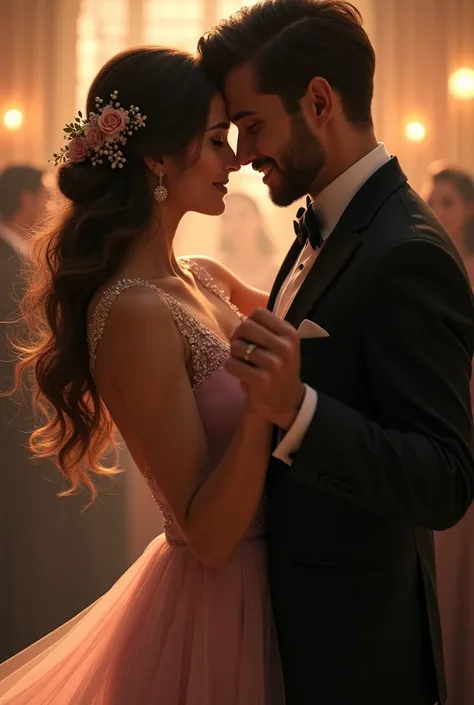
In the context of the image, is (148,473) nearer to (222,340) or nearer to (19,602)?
(222,340)

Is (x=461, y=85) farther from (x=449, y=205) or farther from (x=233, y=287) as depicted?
(x=233, y=287)

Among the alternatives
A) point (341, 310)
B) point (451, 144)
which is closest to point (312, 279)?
point (341, 310)

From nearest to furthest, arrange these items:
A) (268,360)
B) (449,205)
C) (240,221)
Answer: (268,360) < (449,205) < (240,221)

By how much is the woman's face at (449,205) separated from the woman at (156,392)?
1642 millimetres

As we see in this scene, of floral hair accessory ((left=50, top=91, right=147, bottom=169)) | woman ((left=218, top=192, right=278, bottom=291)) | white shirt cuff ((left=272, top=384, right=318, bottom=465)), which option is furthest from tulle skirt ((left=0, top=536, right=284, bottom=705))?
woman ((left=218, top=192, right=278, bottom=291))

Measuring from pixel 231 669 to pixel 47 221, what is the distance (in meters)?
0.95

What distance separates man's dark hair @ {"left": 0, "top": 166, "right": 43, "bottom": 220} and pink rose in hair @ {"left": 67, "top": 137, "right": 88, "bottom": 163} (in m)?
1.59

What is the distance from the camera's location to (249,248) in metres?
3.51

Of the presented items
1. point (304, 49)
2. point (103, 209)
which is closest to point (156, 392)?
point (103, 209)

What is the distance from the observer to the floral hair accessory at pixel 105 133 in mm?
1688

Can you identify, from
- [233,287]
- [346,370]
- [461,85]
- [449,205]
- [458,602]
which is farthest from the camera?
[461,85]

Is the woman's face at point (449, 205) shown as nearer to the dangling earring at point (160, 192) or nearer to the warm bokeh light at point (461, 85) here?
the warm bokeh light at point (461, 85)

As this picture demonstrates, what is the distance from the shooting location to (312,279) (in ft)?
4.91

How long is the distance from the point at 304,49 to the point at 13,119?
2143 millimetres
